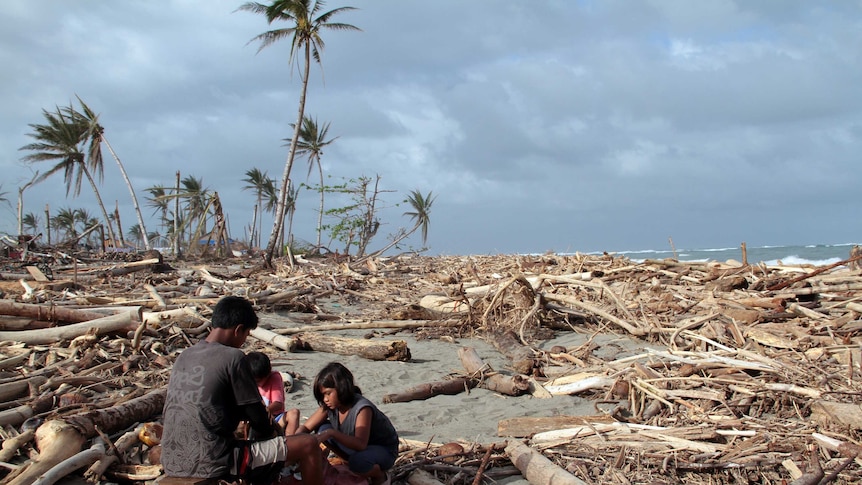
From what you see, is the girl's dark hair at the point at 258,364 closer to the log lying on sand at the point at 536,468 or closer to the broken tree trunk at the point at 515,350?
the log lying on sand at the point at 536,468

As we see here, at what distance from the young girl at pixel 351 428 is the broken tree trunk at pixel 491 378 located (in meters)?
2.18

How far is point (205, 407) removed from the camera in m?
2.76

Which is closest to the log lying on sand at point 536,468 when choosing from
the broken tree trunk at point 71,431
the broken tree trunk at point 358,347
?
the broken tree trunk at point 71,431

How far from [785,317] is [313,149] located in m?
29.6

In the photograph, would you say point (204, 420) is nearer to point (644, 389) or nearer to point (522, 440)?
point (522, 440)

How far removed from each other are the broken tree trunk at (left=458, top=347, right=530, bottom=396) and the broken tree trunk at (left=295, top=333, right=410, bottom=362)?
2.62 ft

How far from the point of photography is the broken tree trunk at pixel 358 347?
22.2 ft

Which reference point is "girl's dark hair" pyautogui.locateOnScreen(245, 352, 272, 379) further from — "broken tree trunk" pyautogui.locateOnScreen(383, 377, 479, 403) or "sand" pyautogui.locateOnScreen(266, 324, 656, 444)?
"broken tree trunk" pyautogui.locateOnScreen(383, 377, 479, 403)

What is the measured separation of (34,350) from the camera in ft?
18.2

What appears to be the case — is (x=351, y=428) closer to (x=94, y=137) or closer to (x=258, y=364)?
(x=258, y=364)

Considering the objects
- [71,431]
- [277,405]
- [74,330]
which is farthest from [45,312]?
[277,405]

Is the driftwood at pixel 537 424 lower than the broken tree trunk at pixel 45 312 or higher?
lower

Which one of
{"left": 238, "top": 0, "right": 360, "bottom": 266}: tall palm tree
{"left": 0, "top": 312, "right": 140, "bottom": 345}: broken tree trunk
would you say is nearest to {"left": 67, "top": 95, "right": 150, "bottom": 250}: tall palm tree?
{"left": 238, "top": 0, "right": 360, "bottom": 266}: tall palm tree

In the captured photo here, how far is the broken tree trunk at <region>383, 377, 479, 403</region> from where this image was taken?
533 cm
